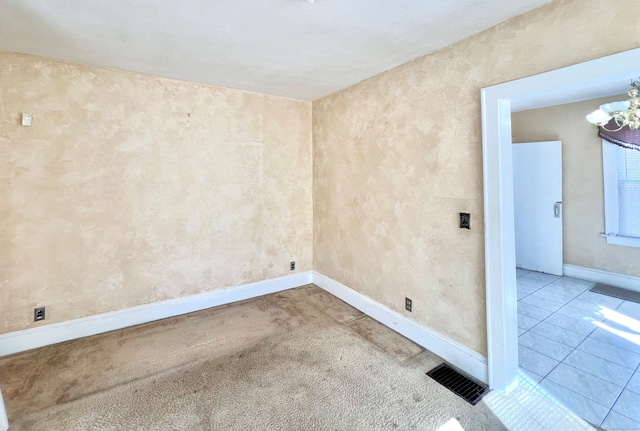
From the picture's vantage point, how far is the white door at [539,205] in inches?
173

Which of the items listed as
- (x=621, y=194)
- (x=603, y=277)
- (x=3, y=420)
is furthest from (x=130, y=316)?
(x=621, y=194)

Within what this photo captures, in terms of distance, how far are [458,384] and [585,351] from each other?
1.34m

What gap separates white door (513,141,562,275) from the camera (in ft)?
14.4

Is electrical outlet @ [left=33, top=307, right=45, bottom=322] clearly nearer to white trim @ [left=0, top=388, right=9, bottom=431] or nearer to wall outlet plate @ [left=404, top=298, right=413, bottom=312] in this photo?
white trim @ [left=0, top=388, right=9, bottom=431]

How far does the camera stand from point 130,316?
2920 millimetres

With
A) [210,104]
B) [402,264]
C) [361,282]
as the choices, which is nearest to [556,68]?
[402,264]

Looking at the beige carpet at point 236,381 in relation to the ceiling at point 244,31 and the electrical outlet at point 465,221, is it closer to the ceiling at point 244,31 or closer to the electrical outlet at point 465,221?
the electrical outlet at point 465,221

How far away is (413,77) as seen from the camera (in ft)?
8.18

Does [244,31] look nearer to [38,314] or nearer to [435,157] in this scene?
[435,157]

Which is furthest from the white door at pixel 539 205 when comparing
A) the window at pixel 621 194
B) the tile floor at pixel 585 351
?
the tile floor at pixel 585 351

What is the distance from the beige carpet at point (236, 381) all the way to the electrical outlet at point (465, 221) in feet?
3.62

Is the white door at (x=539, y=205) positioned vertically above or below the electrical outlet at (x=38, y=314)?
above

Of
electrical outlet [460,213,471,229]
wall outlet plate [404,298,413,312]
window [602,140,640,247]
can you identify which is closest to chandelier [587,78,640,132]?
window [602,140,640,247]

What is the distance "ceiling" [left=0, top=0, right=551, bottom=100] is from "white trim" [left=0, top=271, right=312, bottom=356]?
7.78 feet
